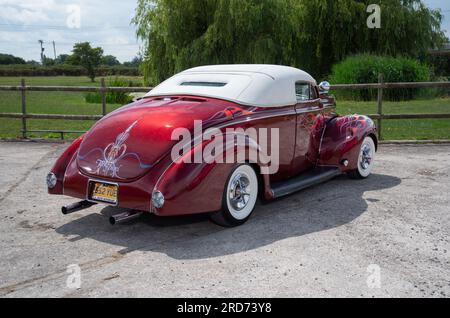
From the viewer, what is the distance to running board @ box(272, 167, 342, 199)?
6.05m

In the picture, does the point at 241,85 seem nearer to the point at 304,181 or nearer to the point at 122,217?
the point at 304,181

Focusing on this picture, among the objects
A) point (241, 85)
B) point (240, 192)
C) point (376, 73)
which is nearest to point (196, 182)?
point (240, 192)

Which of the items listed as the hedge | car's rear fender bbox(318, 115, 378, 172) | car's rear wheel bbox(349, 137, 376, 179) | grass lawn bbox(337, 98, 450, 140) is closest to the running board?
car's rear fender bbox(318, 115, 378, 172)

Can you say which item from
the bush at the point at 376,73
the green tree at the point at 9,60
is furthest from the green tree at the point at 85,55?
the bush at the point at 376,73

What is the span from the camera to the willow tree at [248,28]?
21.2m

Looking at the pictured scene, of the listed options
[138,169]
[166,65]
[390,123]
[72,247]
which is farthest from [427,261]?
[166,65]

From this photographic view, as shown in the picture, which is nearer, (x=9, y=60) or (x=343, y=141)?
(x=343, y=141)

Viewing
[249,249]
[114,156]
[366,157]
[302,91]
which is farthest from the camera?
[366,157]

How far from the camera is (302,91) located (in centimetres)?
699

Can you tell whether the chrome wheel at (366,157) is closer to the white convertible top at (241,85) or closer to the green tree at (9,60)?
the white convertible top at (241,85)

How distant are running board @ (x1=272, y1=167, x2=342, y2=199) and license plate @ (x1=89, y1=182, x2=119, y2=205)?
1841mm

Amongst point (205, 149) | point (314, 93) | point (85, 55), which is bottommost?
point (205, 149)

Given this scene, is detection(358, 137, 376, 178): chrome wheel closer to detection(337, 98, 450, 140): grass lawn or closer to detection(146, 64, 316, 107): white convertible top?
detection(146, 64, 316, 107): white convertible top

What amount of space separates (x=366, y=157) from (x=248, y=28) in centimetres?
1425
